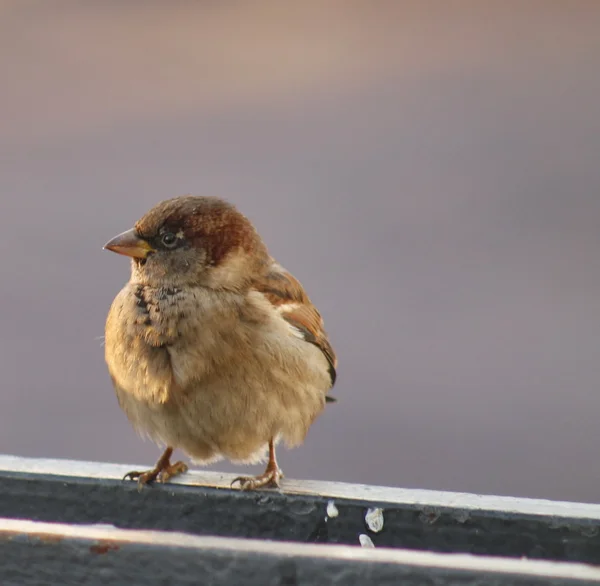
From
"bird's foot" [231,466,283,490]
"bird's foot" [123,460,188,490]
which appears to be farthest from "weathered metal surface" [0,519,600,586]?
"bird's foot" [231,466,283,490]

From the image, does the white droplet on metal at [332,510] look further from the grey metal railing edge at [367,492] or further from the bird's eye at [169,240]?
the bird's eye at [169,240]

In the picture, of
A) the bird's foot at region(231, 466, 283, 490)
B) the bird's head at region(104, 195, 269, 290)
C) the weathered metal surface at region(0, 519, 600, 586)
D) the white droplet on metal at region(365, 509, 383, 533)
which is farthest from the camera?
the bird's head at region(104, 195, 269, 290)

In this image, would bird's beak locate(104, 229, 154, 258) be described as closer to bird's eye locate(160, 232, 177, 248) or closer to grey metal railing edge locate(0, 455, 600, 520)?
bird's eye locate(160, 232, 177, 248)

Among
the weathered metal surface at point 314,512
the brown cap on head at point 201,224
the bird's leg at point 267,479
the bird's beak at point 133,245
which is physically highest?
the brown cap on head at point 201,224

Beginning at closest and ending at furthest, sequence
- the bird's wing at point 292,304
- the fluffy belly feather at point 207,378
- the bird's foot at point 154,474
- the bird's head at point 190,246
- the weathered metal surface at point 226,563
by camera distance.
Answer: the weathered metal surface at point 226,563 < the bird's foot at point 154,474 < the fluffy belly feather at point 207,378 < the bird's head at point 190,246 < the bird's wing at point 292,304

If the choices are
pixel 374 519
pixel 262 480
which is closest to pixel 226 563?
pixel 374 519

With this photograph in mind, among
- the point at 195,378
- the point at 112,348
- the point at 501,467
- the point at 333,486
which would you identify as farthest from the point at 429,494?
the point at 501,467

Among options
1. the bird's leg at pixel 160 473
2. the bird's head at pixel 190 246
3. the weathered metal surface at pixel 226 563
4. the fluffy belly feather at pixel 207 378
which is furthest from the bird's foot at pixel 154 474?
the weathered metal surface at pixel 226 563
